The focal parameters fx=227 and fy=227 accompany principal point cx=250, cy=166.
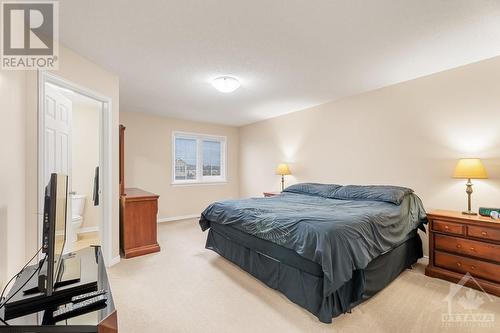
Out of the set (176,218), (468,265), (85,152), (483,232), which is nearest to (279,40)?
Result: (483,232)

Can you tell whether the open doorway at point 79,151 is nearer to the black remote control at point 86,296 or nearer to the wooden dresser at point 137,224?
the wooden dresser at point 137,224

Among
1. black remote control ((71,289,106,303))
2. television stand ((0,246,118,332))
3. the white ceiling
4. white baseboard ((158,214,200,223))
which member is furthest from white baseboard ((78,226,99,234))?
black remote control ((71,289,106,303))

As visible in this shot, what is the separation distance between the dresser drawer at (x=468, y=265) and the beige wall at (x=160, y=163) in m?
4.71

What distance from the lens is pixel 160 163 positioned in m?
Result: 5.24

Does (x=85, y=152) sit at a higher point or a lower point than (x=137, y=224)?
higher

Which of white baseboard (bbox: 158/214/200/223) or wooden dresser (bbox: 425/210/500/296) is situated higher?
wooden dresser (bbox: 425/210/500/296)

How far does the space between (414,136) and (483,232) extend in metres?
1.39

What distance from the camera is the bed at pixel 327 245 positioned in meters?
1.82

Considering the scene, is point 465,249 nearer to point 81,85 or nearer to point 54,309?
point 54,309

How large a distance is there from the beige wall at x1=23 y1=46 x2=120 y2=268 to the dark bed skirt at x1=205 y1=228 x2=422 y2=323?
1.68 m

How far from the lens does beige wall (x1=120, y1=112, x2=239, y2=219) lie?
4.88 m

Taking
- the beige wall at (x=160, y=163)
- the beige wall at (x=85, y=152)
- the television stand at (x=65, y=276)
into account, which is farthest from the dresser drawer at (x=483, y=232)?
the beige wall at (x=85, y=152)

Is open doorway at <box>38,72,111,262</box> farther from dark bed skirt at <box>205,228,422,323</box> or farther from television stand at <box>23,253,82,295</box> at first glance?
dark bed skirt at <box>205,228,422,323</box>

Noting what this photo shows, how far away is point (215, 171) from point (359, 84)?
413 cm
